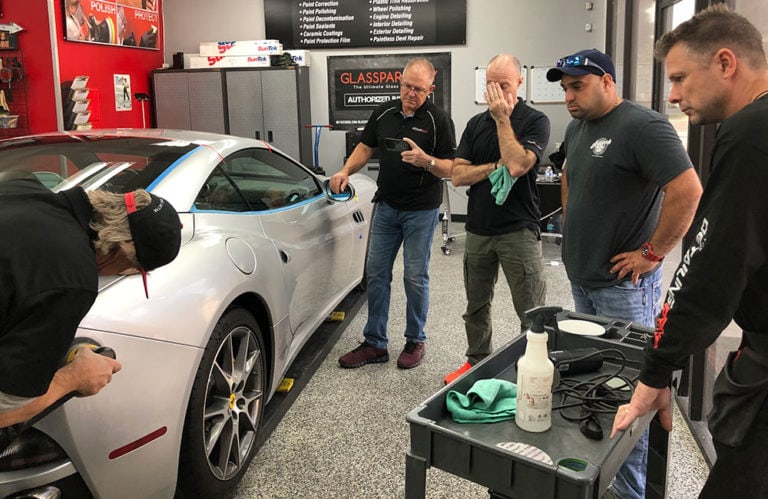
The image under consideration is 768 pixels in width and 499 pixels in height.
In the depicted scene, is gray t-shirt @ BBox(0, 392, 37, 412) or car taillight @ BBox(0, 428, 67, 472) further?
car taillight @ BBox(0, 428, 67, 472)

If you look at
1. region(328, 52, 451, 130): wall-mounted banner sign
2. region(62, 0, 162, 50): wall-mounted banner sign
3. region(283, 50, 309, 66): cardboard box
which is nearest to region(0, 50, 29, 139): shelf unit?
region(62, 0, 162, 50): wall-mounted banner sign

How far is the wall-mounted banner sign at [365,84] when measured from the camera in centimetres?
769

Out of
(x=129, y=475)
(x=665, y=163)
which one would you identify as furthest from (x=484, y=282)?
(x=129, y=475)

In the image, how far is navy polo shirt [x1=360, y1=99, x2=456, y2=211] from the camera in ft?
10.4

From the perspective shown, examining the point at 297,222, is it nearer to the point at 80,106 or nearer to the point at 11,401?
the point at 11,401

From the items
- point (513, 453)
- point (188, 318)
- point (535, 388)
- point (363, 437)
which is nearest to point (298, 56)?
point (363, 437)

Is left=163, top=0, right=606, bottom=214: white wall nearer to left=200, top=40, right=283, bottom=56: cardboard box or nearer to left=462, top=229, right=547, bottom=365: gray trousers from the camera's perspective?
left=200, top=40, right=283, bottom=56: cardboard box

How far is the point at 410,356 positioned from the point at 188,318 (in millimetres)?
1761

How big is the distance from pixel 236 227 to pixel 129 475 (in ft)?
3.20

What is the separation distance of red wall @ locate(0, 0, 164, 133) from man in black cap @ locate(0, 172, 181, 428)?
17.9 ft

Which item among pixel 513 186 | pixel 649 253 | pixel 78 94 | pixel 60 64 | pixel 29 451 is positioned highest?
pixel 60 64

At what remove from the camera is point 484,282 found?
2938 millimetres

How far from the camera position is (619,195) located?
2016 mm

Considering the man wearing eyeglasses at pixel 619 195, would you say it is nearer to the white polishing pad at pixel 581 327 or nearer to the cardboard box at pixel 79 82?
the white polishing pad at pixel 581 327
